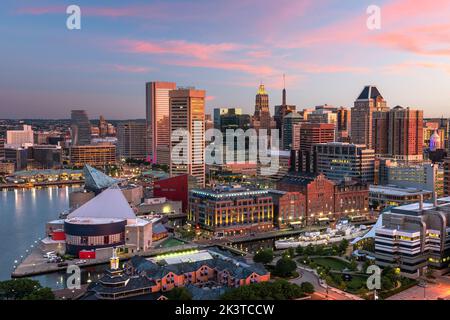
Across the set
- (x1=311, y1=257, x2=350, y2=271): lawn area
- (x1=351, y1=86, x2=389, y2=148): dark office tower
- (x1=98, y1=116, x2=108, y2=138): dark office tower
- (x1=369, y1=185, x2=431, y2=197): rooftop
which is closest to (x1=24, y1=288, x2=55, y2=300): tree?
(x1=311, y1=257, x2=350, y2=271): lawn area

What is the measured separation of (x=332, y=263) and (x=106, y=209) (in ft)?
25.3

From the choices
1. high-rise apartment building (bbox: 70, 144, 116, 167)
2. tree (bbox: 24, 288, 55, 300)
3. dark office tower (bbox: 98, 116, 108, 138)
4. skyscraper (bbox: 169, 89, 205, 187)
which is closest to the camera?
tree (bbox: 24, 288, 55, 300)

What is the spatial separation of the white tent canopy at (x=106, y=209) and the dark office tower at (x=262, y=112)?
41914 mm

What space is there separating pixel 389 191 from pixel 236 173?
1626 centimetres

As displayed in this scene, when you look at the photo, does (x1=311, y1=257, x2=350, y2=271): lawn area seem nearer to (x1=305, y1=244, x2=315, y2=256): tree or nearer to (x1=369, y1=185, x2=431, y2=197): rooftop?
(x1=305, y1=244, x2=315, y2=256): tree

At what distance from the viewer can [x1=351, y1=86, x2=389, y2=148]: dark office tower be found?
47.1 meters

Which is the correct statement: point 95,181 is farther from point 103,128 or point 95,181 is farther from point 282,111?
point 103,128

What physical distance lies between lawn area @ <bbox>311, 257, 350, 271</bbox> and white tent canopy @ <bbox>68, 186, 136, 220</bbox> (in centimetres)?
648

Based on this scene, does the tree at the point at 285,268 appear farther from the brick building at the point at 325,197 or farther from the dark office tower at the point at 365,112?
the dark office tower at the point at 365,112

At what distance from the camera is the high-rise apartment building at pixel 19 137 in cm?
6481

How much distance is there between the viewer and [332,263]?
14359 mm

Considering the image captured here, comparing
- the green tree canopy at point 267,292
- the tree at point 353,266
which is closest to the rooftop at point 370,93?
the tree at point 353,266
